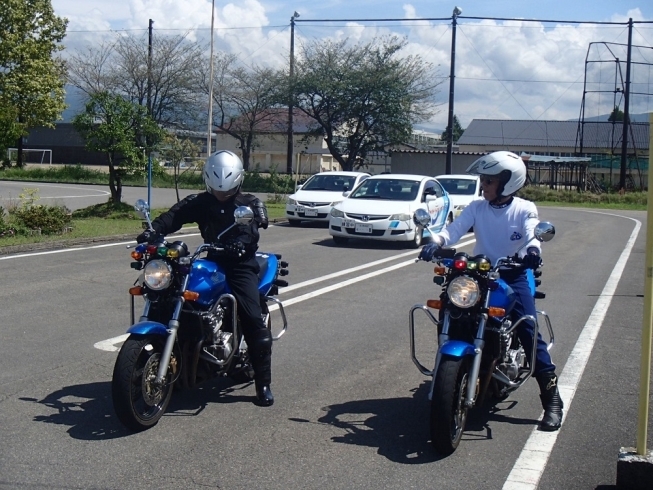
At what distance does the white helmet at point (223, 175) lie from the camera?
19.0ft

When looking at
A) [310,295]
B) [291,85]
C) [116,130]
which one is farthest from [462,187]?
[291,85]

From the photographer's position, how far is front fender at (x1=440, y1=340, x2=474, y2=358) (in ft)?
16.3

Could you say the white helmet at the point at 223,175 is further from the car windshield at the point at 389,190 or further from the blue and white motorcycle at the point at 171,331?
the car windshield at the point at 389,190

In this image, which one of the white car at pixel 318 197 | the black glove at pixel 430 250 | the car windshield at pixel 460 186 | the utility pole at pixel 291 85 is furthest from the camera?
the utility pole at pixel 291 85

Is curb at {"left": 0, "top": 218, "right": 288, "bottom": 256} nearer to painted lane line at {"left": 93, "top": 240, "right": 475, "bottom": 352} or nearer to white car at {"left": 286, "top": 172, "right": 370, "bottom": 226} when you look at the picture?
painted lane line at {"left": 93, "top": 240, "right": 475, "bottom": 352}

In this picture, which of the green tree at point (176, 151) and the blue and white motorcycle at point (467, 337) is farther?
the green tree at point (176, 151)

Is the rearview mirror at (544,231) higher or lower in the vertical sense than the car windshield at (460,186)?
lower

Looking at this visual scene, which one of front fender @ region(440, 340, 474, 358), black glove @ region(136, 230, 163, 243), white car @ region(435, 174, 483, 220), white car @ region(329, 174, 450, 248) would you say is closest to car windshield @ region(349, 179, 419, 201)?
white car @ region(329, 174, 450, 248)

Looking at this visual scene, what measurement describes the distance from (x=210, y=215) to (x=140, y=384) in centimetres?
137

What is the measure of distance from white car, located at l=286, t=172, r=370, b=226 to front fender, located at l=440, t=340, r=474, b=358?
1633 centimetres

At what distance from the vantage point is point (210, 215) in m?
5.99

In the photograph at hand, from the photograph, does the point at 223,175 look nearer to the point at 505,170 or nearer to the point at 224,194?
the point at 224,194

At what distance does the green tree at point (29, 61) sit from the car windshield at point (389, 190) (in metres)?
14.5

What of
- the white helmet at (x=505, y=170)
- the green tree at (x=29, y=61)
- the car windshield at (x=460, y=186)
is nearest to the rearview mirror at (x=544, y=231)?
the white helmet at (x=505, y=170)
